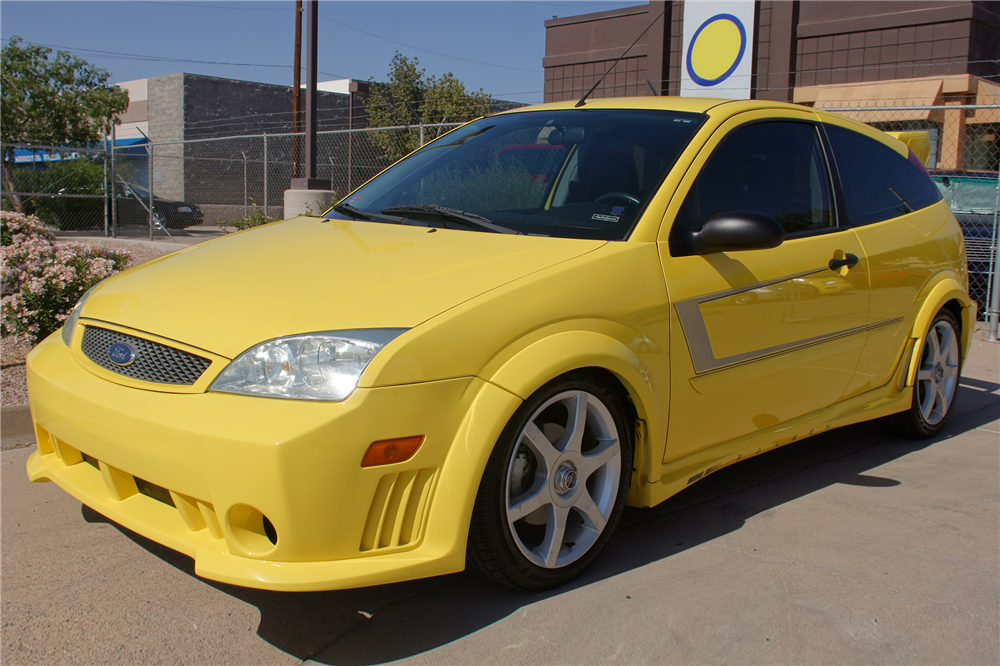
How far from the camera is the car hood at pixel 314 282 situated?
7.73 ft

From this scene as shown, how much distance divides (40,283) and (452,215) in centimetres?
381

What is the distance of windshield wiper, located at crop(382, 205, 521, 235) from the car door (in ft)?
1.98

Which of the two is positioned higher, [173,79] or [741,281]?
[173,79]

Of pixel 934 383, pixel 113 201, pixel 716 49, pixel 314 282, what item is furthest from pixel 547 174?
pixel 716 49

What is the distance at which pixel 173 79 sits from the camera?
103ft

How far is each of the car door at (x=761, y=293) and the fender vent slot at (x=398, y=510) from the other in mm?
1066

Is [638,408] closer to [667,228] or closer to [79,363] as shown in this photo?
[667,228]

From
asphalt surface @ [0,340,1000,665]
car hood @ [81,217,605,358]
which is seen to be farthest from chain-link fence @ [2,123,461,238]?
asphalt surface @ [0,340,1000,665]

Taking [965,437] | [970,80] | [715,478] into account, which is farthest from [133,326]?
[970,80]

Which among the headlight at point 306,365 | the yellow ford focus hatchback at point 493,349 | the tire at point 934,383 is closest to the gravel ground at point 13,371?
the yellow ford focus hatchback at point 493,349

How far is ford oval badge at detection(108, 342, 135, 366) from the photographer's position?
2521mm

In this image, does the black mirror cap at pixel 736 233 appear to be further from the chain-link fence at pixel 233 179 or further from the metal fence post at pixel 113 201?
the metal fence post at pixel 113 201

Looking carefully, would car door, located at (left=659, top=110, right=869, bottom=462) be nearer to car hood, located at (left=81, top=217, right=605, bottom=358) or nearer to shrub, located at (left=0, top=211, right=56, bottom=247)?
car hood, located at (left=81, top=217, right=605, bottom=358)

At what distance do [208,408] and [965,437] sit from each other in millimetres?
4396
